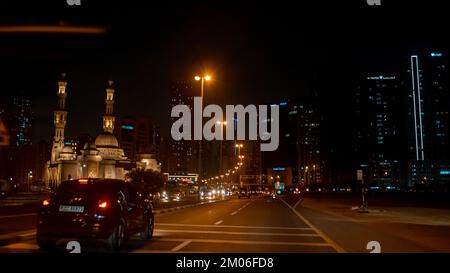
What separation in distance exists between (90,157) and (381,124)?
4768 inches

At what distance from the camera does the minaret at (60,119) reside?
463 feet

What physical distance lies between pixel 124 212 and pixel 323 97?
7223 inches

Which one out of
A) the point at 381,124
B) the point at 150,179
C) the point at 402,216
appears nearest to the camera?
the point at 402,216

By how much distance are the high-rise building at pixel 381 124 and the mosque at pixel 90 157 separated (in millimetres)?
92733

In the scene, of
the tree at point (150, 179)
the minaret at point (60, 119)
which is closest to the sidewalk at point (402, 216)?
the tree at point (150, 179)

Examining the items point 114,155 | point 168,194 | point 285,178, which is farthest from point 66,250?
point 285,178

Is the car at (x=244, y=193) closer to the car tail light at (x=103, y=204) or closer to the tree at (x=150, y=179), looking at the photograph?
the tree at (x=150, y=179)

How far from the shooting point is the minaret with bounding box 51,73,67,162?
5556 inches

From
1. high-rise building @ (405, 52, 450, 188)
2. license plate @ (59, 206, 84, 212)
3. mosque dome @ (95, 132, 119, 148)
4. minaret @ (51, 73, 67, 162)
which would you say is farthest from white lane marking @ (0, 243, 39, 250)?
high-rise building @ (405, 52, 450, 188)

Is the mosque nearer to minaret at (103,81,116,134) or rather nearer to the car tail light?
minaret at (103,81,116,134)

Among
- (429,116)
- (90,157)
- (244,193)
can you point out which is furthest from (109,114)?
(429,116)

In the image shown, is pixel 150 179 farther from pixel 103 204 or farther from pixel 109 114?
pixel 109 114

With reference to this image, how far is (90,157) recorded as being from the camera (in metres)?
136
